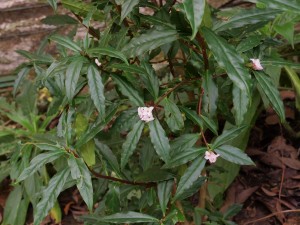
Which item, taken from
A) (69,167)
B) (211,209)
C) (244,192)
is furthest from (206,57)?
(244,192)

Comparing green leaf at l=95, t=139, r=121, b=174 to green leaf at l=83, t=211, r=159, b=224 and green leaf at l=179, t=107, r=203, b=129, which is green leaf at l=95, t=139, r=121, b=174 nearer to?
green leaf at l=83, t=211, r=159, b=224

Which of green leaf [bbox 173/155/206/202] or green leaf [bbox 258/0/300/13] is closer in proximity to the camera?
green leaf [bbox 258/0/300/13]

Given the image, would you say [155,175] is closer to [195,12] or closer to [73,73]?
[73,73]

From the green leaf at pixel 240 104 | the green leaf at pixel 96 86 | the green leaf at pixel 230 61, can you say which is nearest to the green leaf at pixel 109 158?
the green leaf at pixel 96 86

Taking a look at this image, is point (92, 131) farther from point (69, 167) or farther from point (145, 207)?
point (145, 207)

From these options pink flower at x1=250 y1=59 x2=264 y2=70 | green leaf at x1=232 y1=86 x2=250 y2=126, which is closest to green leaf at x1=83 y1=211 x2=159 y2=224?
green leaf at x1=232 y1=86 x2=250 y2=126

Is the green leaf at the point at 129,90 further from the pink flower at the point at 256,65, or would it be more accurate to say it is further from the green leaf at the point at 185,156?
the pink flower at the point at 256,65
